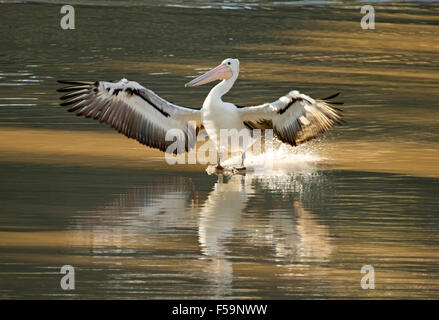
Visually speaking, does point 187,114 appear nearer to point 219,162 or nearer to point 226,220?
point 219,162

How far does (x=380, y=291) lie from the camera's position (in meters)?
7.57

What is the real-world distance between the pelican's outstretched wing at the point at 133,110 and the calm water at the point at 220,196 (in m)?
0.36

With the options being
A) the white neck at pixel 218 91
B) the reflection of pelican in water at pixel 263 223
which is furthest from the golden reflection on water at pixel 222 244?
the white neck at pixel 218 91

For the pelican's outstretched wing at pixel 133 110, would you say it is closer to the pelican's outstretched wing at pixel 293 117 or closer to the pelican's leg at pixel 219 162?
the pelican's leg at pixel 219 162

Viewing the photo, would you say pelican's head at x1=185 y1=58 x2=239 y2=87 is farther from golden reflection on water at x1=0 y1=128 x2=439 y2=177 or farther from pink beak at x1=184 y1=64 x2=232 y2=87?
golden reflection on water at x1=0 y1=128 x2=439 y2=177

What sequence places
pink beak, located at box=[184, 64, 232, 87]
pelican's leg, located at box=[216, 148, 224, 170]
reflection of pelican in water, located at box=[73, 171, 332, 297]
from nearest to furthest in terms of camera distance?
1. reflection of pelican in water, located at box=[73, 171, 332, 297]
2. pelican's leg, located at box=[216, 148, 224, 170]
3. pink beak, located at box=[184, 64, 232, 87]

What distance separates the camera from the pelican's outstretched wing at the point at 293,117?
11.4 metres

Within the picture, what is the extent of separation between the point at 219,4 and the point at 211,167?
1910 centimetres

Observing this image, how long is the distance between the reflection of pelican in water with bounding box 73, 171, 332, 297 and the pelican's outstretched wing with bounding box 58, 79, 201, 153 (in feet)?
2.14

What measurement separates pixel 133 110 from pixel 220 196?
153cm

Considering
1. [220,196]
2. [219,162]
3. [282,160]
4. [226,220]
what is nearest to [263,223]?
[226,220]

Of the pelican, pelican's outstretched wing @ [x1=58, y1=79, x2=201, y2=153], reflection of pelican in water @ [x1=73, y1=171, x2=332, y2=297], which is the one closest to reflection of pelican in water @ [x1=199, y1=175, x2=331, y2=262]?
reflection of pelican in water @ [x1=73, y1=171, x2=332, y2=297]

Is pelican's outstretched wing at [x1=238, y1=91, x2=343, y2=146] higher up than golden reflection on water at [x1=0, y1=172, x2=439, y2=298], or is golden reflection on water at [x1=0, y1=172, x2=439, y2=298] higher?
pelican's outstretched wing at [x1=238, y1=91, x2=343, y2=146]

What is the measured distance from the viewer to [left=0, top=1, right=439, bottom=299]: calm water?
7.86m
